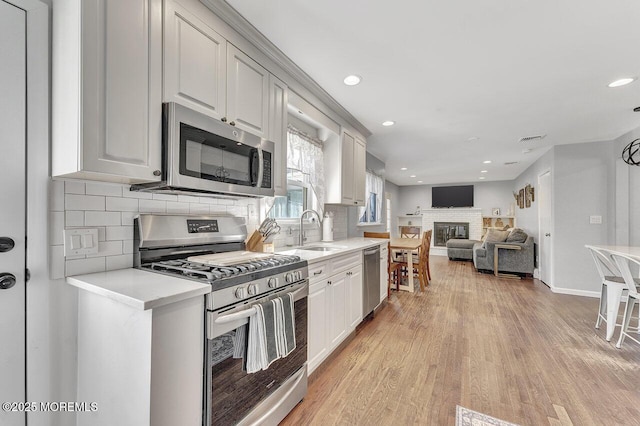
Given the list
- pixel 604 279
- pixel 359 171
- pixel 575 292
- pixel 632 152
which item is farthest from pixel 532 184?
pixel 359 171

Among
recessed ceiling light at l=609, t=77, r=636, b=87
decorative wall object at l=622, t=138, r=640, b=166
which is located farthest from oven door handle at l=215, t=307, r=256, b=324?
decorative wall object at l=622, t=138, r=640, b=166

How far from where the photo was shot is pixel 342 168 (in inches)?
129

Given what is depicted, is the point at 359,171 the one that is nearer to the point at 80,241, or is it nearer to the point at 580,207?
the point at 80,241

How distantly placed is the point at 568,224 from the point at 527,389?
3.75 metres

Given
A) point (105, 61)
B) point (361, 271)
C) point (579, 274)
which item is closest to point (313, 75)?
point (105, 61)

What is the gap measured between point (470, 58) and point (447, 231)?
314 inches

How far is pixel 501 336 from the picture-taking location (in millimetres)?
2822

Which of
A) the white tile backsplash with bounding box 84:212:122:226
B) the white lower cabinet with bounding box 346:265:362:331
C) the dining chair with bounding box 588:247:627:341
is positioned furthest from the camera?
the dining chair with bounding box 588:247:627:341

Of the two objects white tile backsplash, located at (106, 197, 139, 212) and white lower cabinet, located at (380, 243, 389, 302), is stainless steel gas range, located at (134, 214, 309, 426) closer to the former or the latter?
white tile backsplash, located at (106, 197, 139, 212)

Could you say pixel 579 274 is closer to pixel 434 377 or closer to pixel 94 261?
pixel 434 377

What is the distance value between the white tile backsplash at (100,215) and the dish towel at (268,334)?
2.49 ft

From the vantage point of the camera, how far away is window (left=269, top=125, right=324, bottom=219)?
2.71 meters
